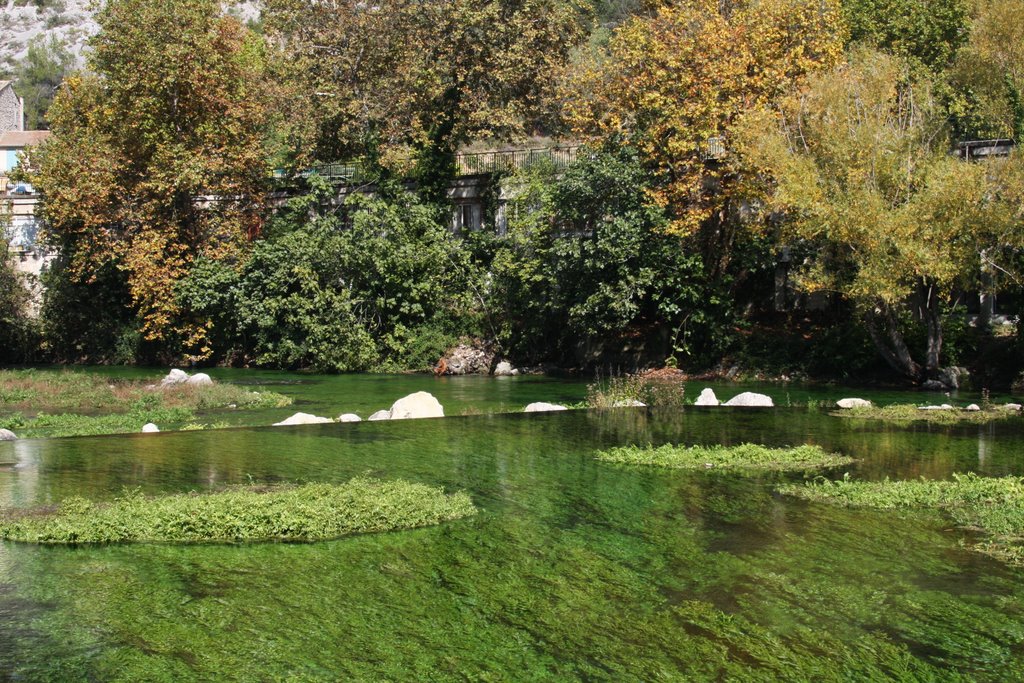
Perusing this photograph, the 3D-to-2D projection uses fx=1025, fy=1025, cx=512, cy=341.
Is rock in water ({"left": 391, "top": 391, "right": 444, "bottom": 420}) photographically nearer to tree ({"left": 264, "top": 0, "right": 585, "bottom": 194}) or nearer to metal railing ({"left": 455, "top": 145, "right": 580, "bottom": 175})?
metal railing ({"left": 455, "top": 145, "right": 580, "bottom": 175})

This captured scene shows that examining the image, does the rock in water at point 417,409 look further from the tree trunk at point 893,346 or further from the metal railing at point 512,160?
the metal railing at point 512,160

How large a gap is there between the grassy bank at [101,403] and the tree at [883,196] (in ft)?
49.6

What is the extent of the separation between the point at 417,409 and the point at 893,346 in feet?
48.8

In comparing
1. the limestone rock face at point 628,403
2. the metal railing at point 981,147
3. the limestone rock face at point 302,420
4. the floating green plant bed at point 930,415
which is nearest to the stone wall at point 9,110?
the limestone rock face at point 302,420

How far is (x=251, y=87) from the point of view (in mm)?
40594

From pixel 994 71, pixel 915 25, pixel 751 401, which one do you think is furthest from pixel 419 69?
pixel 915 25

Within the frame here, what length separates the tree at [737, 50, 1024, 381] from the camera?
2572 cm

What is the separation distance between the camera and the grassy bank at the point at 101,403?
21.7 m

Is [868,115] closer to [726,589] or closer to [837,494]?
[837,494]

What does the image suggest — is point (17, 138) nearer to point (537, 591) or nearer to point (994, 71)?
point (994, 71)

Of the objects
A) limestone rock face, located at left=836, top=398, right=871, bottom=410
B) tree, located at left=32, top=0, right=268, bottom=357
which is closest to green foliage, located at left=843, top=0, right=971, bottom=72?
limestone rock face, located at left=836, top=398, right=871, bottom=410

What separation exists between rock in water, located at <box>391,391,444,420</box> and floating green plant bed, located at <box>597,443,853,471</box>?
6.68 metres

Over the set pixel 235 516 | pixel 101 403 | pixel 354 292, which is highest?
pixel 354 292

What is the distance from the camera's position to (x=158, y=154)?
3878 centimetres
